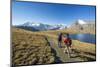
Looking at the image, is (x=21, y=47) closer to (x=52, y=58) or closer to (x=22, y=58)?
(x=22, y=58)

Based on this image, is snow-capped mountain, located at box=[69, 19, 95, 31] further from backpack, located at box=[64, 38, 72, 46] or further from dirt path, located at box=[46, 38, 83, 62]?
dirt path, located at box=[46, 38, 83, 62]

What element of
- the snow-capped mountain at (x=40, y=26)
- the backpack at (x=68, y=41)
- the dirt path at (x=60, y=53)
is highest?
the snow-capped mountain at (x=40, y=26)

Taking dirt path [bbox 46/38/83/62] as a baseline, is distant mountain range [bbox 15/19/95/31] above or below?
above

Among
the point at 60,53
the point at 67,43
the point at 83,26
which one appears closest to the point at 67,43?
the point at 67,43

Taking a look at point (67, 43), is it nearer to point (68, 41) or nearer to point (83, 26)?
point (68, 41)

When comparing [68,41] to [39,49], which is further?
[68,41]

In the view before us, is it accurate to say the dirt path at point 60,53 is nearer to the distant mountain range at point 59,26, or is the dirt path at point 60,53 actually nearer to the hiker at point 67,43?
the hiker at point 67,43

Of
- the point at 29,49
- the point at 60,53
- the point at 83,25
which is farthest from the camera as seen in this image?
the point at 83,25

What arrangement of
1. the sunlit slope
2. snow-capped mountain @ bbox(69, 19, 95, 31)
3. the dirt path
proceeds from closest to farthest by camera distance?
1. the sunlit slope
2. the dirt path
3. snow-capped mountain @ bbox(69, 19, 95, 31)

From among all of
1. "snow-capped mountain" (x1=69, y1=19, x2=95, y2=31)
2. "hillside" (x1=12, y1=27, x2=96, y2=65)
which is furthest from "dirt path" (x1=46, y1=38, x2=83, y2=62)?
"snow-capped mountain" (x1=69, y1=19, x2=95, y2=31)

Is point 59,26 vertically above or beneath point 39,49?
above

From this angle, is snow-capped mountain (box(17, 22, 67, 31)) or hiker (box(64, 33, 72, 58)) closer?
snow-capped mountain (box(17, 22, 67, 31))

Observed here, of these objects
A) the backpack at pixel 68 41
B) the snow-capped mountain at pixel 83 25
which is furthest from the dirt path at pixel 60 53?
the snow-capped mountain at pixel 83 25

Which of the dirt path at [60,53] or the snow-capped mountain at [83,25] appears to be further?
the snow-capped mountain at [83,25]
